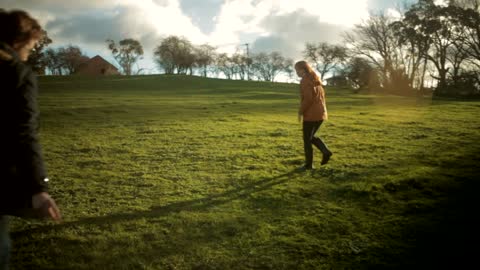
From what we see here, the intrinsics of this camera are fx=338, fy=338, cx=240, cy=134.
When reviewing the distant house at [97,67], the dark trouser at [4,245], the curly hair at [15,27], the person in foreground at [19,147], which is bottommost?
the dark trouser at [4,245]

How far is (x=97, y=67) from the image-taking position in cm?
9862

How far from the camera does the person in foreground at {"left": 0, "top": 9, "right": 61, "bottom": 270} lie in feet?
7.97

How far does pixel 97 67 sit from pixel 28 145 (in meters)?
106

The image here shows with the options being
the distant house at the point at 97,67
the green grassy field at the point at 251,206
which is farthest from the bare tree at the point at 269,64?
the green grassy field at the point at 251,206

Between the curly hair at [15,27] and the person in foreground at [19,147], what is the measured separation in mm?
100

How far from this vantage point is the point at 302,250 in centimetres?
444

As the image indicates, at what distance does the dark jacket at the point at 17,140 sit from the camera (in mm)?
2426

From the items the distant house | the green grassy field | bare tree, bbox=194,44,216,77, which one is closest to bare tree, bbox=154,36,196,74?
bare tree, bbox=194,44,216,77

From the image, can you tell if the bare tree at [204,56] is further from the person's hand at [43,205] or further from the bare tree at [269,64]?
the person's hand at [43,205]

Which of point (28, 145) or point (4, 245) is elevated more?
point (28, 145)

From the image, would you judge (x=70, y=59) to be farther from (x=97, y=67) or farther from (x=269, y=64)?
(x=269, y=64)

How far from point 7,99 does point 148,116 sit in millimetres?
17528

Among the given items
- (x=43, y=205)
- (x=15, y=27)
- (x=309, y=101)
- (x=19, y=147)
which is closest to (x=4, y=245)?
(x=43, y=205)

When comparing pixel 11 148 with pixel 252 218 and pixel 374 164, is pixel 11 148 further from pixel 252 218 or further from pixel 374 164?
pixel 374 164
